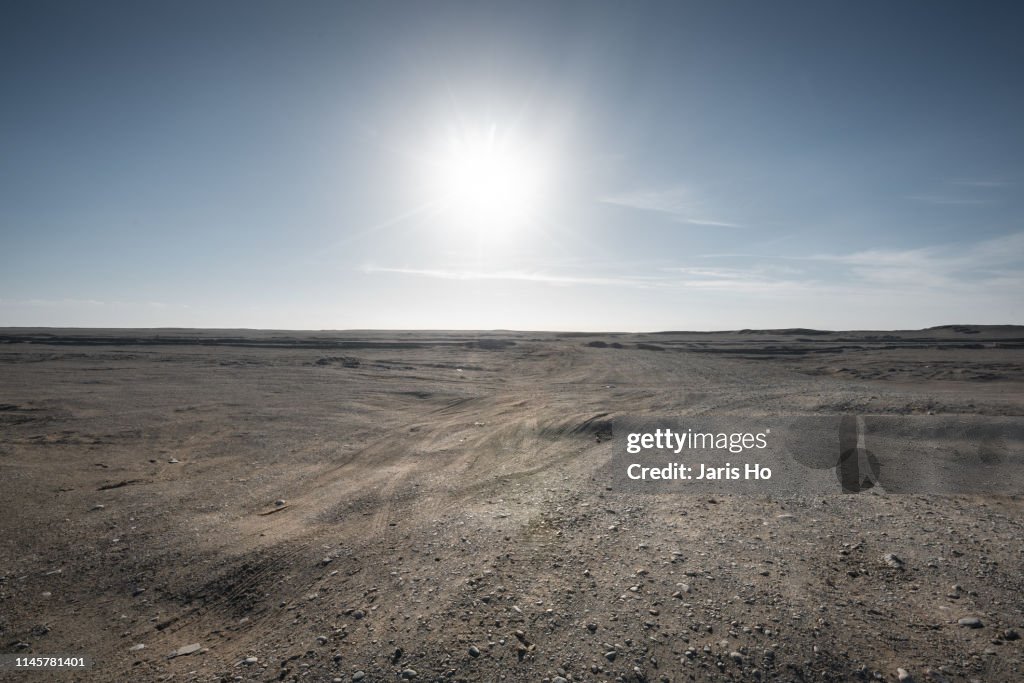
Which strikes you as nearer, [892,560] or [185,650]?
[185,650]

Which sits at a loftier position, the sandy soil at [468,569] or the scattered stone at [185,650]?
the sandy soil at [468,569]

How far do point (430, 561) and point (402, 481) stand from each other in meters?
3.03

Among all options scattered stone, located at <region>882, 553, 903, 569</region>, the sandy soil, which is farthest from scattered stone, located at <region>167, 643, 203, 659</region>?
scattered stone, located at <region>882, 553, 903, 569</region>

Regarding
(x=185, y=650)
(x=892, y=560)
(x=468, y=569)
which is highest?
(x=892, y=560)

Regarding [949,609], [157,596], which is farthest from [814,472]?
[157,596]

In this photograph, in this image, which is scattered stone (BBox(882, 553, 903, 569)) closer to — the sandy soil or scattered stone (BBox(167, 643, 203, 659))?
the sandy soil

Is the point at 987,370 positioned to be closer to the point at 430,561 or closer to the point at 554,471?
the point at 554,471

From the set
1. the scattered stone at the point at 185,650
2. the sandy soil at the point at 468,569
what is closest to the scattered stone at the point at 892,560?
the sandy soil at the point at 468,569

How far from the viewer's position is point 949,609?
176 inches

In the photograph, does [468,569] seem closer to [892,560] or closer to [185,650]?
[185,650]

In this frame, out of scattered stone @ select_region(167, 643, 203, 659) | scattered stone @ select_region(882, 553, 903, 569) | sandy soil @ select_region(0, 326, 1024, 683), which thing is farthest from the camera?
scattered stone @ select_region(882, 553, 903, 569)

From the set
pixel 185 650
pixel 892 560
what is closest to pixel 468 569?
pixel 185 650

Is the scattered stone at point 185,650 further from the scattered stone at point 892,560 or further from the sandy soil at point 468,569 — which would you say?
the scattered stone at point 892,560

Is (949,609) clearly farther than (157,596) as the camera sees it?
No
